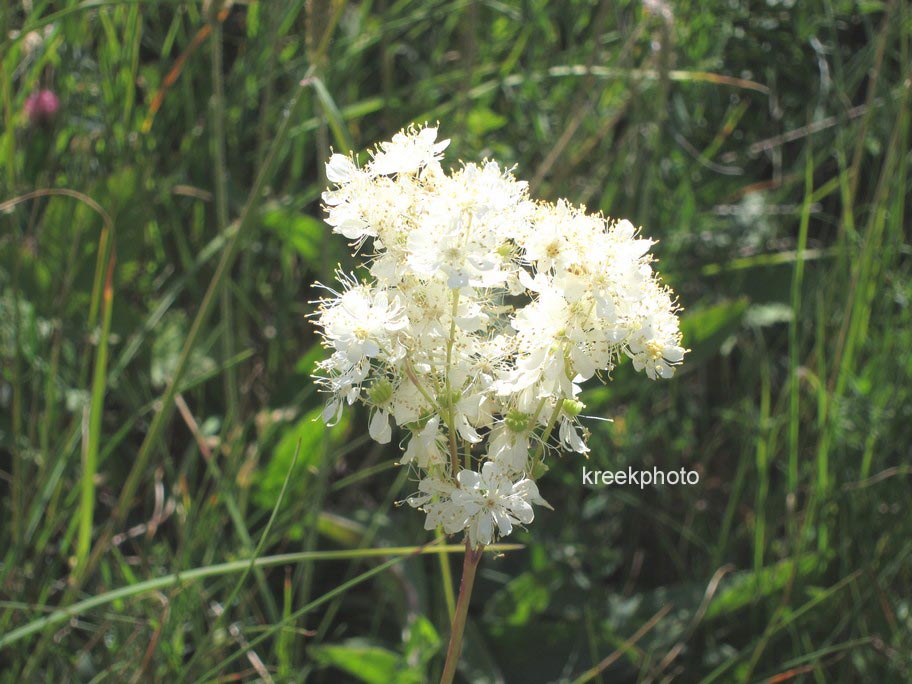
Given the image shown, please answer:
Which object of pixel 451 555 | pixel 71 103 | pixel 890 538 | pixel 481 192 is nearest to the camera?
pixel 481 192

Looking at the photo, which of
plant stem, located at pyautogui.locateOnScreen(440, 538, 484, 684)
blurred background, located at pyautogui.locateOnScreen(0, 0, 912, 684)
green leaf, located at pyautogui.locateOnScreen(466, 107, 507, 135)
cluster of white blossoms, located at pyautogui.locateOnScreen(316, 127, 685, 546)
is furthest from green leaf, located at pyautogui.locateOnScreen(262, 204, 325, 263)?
plant stem, located at pyautogui.locateOnScreen(440, 538, 484, 684)

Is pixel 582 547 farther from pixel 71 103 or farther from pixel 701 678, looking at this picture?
pixel 71 103

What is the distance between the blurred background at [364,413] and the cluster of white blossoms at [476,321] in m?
0.47

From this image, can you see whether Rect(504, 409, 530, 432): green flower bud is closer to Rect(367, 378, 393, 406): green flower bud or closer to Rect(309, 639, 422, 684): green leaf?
Rect(367, 378, 393, 406): green flower bud

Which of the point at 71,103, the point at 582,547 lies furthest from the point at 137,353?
the point at 582,547

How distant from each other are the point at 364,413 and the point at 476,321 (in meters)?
1.05

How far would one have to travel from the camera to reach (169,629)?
1240mm

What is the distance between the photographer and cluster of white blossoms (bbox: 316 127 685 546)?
0.70 meters

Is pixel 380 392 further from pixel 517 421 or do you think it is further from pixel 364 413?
pixel 364 413

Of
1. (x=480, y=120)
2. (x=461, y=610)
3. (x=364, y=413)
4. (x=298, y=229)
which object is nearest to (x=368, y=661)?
(x=364, y=413)

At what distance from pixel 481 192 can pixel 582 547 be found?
1007mm

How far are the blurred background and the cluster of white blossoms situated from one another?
1.55ft

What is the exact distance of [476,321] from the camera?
0.71 metres

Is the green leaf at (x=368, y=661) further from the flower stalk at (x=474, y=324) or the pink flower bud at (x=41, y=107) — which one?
the pink flower bud at (x=41, y=107)
